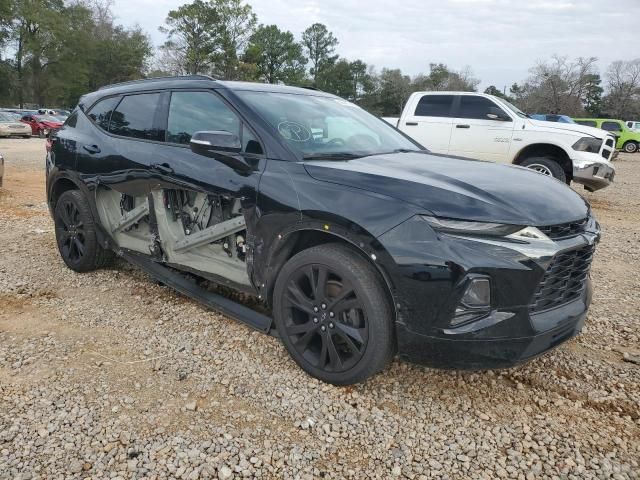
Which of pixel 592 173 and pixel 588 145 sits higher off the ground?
pixel 588 145

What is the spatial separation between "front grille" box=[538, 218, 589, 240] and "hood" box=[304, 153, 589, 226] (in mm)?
27

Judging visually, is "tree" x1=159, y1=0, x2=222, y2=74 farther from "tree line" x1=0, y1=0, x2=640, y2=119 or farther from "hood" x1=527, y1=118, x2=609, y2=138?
"hood" x1=527, y1=118, x2=609, y2=138

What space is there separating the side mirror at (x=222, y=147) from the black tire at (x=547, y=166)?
6979 mm

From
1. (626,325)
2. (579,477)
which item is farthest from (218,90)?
(626,325)

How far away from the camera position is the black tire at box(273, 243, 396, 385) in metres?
2.51

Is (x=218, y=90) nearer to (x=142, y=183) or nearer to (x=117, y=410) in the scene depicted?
(x=142, y=183)

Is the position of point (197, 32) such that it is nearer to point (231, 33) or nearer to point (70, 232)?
point (231, 33)

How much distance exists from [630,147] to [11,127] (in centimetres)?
→ 3180

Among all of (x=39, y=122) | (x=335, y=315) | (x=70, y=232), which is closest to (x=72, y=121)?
(x=70, y=232)

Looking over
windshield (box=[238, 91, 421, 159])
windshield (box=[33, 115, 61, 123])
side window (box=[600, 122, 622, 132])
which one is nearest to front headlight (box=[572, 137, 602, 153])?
windshield (box=[238, 91, 421, 159])

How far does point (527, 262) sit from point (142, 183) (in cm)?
272

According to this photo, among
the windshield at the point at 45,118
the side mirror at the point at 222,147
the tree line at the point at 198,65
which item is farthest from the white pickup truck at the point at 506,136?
the tree line at the point at 198,65

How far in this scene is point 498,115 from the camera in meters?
8.97

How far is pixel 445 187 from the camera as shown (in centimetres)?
249
